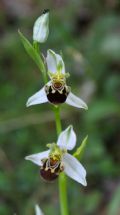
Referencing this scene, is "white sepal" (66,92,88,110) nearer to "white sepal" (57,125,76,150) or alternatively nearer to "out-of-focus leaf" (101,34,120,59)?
"white sepal" (57,125,76,150)

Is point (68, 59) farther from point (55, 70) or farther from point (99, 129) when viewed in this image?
point (55, 70)

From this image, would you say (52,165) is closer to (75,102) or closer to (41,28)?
(75,102)

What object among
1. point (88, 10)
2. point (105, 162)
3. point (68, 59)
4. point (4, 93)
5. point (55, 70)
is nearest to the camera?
point (55, 70)

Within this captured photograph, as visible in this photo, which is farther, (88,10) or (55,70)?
(88,10)

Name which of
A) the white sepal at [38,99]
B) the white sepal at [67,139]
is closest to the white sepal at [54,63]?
the white sepal at [38,99]

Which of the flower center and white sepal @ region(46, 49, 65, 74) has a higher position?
white sepal @ region(46, 49, 65, 74)

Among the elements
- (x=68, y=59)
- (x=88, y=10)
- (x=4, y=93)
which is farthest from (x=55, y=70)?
(x=88, y=10)

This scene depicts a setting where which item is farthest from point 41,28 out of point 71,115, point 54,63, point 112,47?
point 112,47

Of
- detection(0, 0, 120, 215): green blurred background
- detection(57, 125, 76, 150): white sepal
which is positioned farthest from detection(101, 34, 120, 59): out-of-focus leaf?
detection(57, 125, 76, 150): white sepal
